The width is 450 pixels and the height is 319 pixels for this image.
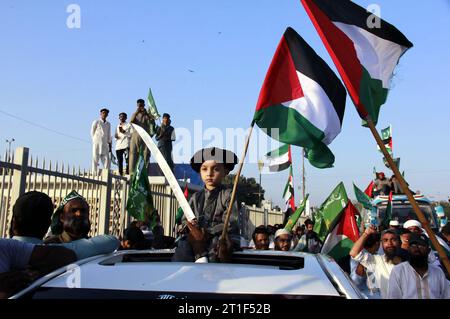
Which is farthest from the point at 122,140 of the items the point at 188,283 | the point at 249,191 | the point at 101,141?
the point at 249,191

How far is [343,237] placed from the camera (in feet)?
22.9

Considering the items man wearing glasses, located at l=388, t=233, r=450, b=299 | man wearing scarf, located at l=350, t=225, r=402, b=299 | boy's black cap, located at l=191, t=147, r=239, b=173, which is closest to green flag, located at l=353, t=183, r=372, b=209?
man wearing scarf, located at l=350, t=225, r=402, b=299

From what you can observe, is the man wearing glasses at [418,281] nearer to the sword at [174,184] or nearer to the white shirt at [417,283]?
the white shirt at [417,283]

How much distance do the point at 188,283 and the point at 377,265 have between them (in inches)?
166

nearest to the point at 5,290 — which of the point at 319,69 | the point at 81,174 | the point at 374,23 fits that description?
the point at 319,69

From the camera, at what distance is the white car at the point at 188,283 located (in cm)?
189

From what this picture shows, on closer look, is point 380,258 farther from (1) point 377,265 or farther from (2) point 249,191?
(2) point 249,191

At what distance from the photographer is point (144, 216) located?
24.5 feet

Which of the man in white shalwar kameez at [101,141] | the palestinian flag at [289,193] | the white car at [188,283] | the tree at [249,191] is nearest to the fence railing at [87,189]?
the man in white shalwar kameez at [101,141]

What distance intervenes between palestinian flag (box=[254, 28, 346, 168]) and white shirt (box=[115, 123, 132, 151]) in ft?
23.8

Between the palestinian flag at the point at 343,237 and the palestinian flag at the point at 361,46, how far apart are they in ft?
9.13

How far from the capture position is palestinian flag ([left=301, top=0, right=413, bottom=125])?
4.41 m

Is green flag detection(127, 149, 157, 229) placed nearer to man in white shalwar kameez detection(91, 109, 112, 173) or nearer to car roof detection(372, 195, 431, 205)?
man in white shalwar kameez detection(91, 109, 112, 173)
